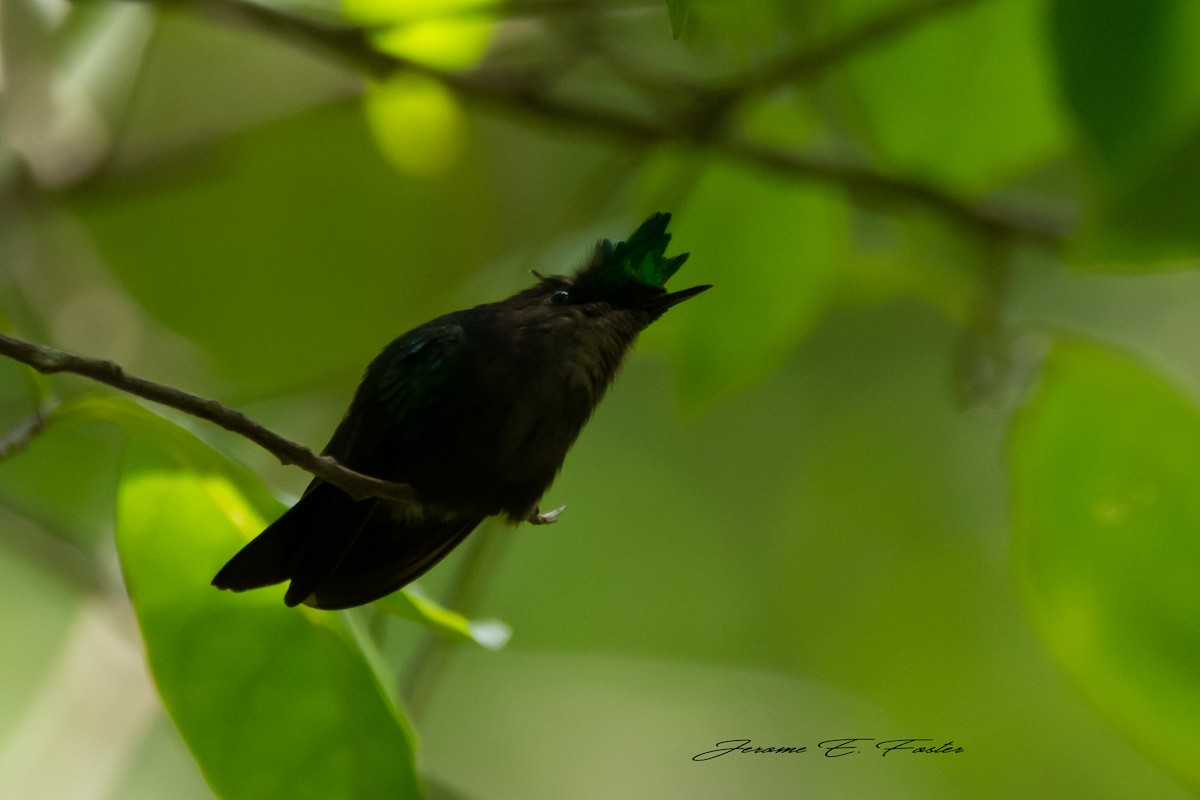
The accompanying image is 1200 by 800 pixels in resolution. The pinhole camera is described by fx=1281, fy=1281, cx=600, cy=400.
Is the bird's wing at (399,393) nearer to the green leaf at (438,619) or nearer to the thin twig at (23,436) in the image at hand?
the green leaf at (438,619)

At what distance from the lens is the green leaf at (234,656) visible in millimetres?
1658

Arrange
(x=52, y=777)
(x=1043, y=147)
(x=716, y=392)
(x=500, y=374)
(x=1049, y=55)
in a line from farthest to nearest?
(x=52, y=777), (x=1043, y=147), (x=716, y=392), (x=500, y=374), (x=1049, y=55)

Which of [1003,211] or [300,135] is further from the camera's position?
[300,135]

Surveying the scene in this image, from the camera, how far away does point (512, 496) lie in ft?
7.06

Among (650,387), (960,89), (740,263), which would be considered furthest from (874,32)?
(650,387)

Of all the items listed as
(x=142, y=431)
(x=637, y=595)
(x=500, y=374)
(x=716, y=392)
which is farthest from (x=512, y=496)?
(x=637, y=595)

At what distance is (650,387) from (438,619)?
369cm

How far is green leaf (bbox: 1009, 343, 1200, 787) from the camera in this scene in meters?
1.88

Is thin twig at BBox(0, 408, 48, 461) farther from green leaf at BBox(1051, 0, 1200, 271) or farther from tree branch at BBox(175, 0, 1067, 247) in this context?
green leaf at BBox(1051, 0, 1200, 271)

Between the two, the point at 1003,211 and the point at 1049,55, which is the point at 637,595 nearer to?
the point at 1003,211

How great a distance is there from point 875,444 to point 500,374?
3.59 meters

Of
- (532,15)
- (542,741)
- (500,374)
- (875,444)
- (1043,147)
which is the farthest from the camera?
(875,444)

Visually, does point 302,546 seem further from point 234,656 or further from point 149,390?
point 149,390

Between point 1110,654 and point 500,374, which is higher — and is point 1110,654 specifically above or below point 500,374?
below
